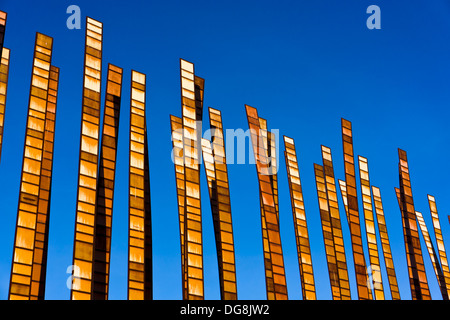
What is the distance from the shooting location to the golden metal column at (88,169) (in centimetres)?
1789

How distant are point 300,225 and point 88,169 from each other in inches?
592

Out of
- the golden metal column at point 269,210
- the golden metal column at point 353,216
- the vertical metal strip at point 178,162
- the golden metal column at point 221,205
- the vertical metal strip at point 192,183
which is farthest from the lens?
the golden metal column at point 353,216

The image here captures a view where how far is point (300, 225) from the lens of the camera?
31.2 metres

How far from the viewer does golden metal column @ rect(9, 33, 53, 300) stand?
17422mm

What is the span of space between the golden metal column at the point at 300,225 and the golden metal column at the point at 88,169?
1346cm

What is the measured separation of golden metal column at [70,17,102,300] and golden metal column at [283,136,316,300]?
44.2ft

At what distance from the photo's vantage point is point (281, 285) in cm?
2467

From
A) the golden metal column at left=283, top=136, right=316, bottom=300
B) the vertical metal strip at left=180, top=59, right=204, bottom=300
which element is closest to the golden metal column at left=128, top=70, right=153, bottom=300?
the vertical metal strip at left=180, top=59, right=204, bottom=300

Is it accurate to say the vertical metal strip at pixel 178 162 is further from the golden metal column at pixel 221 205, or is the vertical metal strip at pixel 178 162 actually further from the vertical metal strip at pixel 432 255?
the vertical metal strip at pixel 432 255

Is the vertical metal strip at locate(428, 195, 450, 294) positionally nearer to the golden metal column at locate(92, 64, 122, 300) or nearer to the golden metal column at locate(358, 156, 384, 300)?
the golden metal column at locate(358, 156, 384, 300)

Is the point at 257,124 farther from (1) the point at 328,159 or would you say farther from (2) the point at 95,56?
(2) the point at 95,56

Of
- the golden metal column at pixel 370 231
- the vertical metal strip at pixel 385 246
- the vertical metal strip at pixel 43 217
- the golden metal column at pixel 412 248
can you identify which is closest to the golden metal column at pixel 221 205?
the vertical metal strip at pixel 43 217

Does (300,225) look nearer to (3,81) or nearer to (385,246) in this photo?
(385,246)
